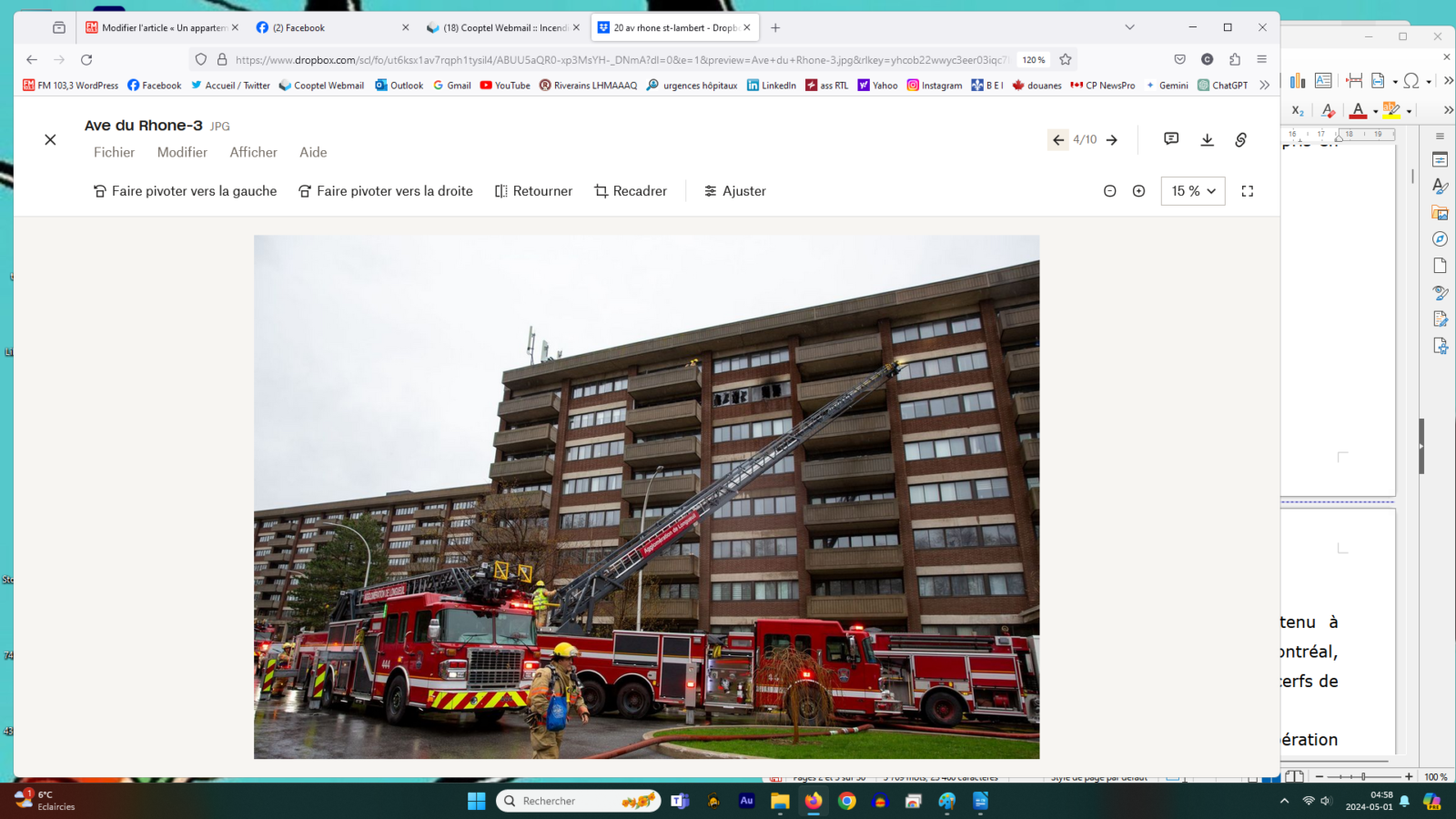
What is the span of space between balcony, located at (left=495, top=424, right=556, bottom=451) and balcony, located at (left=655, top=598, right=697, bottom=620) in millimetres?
13577

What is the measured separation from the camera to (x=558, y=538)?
43.5m

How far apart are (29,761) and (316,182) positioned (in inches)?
174

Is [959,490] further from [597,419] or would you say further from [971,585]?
[597,419]

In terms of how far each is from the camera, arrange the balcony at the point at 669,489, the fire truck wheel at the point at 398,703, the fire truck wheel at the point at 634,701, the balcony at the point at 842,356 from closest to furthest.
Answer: the fire truck wheel at the point at 398,703 → the fire truck wheel at the point at 634,701 → the balcony at the point at 842,356 → the balcony at the point at 669,489

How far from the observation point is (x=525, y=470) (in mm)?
47312

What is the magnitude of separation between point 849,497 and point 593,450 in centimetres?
1722

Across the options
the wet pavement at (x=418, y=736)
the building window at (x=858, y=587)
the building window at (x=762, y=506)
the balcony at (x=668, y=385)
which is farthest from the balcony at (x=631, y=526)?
the wet pavement at (x=418, y=736)

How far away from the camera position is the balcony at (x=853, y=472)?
35.9 metres

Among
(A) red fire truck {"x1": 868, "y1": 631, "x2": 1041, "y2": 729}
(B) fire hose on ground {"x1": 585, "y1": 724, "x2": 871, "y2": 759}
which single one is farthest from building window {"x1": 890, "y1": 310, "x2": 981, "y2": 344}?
(B) fire hose on ground {"x1": 585, "y1": 724, "x2": 871, "y2": 759}

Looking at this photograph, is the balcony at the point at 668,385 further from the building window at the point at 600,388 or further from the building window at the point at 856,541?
the building window at the point at 856,541

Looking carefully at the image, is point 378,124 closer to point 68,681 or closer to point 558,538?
point 68,681

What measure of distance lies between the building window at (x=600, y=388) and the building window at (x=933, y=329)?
57.6ft

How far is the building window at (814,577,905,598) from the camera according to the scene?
3578 cm

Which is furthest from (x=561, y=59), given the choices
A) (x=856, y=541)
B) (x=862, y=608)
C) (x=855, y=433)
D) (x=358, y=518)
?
(x=358, y=518)
